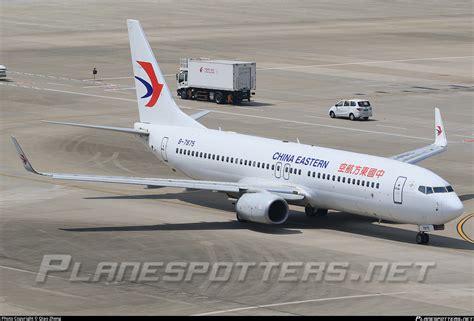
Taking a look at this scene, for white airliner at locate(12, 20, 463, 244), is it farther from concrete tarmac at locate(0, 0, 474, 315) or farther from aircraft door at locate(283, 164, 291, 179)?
concrete tarmac at locate(0, 0, 474, 315)

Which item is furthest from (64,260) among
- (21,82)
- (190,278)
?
(21,82)

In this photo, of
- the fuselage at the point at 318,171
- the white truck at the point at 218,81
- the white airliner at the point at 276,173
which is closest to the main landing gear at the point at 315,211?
the white airliner at the point at 276,173

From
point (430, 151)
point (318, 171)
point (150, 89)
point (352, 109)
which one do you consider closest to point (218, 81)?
point (352, 109)

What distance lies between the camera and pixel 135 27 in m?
80.7

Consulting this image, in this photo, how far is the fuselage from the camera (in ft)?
215

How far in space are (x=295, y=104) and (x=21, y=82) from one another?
32194mm

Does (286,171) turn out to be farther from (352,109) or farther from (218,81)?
(218,81)

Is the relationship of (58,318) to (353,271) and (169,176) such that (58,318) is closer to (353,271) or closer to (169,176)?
(353,271)

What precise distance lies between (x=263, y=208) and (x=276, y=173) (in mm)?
4576

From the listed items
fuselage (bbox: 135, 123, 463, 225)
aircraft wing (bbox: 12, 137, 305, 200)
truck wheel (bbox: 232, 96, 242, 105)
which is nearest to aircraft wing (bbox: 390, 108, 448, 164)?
fuselage (bbox: 135, 123, 463, 225)

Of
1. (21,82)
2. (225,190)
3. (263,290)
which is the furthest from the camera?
(21,82)

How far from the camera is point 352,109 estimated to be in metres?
115

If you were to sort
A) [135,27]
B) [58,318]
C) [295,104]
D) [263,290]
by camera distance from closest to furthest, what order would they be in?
[58,318] < [263,290] < [135,27] < [295,104]

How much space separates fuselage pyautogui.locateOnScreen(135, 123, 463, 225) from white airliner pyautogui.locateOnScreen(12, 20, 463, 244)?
5 centimetres
